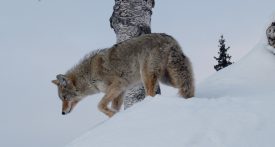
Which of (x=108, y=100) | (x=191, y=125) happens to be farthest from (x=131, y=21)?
(x=191, y=125)

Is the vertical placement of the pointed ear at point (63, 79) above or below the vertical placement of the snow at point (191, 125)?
below

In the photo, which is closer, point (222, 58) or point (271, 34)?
point (271, 34)

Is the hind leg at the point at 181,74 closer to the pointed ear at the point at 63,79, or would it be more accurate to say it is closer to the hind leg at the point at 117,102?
the hind leg at the point at 117,102

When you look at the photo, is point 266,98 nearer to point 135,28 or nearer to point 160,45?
point 160,45

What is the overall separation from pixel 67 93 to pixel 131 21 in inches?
70.6

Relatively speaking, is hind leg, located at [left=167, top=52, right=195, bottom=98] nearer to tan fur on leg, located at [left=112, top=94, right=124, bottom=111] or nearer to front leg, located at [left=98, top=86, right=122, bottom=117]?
front leg, located at [left=98, top=86, right=122, bottom=117]

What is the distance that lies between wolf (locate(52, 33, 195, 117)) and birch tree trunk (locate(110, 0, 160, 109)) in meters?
0.30

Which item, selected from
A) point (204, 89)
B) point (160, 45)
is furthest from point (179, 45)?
point (204, 89)

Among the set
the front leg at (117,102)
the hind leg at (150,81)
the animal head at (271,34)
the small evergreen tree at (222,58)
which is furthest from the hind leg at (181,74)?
the small evergreen tree at (222,58)

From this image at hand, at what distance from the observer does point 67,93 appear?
833cm

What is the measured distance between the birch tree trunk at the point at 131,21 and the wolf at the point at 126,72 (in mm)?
302

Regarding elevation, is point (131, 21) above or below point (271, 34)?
above

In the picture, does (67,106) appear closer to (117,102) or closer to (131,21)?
(117,102)

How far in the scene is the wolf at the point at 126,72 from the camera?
654cm
